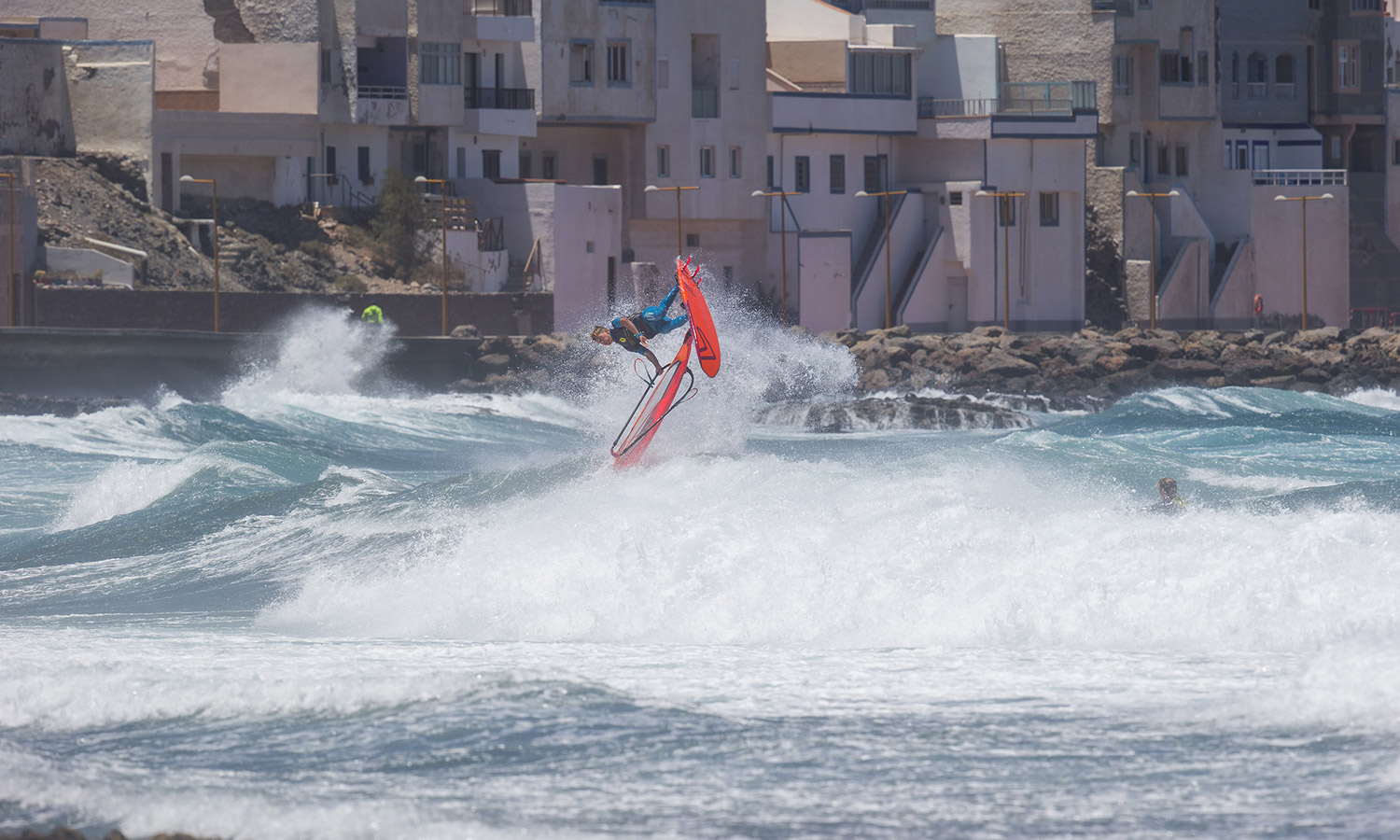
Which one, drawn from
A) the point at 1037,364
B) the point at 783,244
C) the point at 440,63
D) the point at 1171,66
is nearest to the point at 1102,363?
the point at 1037,364

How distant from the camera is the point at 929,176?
187 ft

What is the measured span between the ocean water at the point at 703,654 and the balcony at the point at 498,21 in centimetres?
2874

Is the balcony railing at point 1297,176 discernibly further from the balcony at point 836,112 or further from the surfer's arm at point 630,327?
the surfer's arm at point 630,327

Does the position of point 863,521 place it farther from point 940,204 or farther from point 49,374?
point 940,204

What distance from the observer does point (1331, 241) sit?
61438 mm

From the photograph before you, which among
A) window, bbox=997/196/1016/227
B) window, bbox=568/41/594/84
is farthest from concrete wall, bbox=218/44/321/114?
window, bbox=997/196/1016/227

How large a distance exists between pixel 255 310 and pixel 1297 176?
120 ft

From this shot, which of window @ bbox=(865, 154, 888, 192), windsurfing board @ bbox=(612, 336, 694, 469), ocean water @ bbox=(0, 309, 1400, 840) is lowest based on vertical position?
ocean water @ bbox=(0, 309, 1400, 840)

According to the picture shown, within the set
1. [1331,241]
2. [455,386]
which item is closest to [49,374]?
[455,386]

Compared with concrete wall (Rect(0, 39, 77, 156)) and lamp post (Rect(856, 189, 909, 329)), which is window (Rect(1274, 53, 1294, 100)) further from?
concrete wall (Rect(0, 39, 77, 156))

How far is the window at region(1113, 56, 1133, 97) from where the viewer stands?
198 feet

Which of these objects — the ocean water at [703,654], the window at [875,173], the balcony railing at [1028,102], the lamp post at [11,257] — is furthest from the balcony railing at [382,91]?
the ocean water at [703,654]

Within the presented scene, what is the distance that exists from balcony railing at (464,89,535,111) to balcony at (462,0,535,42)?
140 centimetres

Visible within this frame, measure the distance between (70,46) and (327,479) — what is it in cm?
2653
